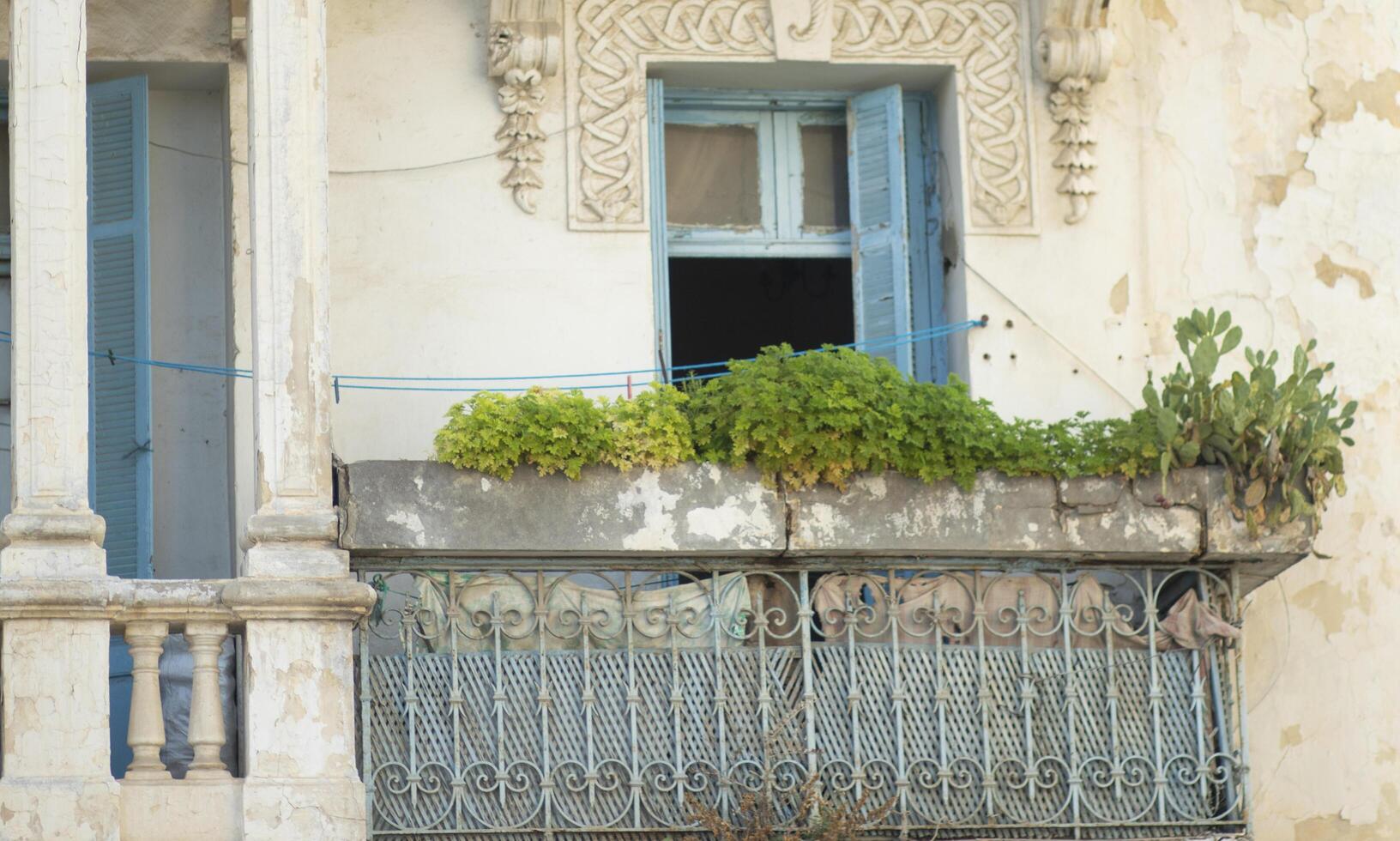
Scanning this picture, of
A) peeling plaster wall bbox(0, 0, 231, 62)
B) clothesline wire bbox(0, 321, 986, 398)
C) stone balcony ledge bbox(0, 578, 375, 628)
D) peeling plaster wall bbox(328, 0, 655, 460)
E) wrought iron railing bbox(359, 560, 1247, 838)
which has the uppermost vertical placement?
peeling plaster wall bbox(0, 0, 231, 62)

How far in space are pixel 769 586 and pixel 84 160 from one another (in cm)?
291

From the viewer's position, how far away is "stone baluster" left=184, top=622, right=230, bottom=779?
7633 mm

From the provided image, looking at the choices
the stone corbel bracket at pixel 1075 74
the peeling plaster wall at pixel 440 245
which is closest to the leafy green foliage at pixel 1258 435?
the stone corbel bracket at pixel 1075 74

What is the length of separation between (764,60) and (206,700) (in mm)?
3718

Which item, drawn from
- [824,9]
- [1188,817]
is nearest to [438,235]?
[824,9]

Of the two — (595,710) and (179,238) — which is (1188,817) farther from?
(179,238)

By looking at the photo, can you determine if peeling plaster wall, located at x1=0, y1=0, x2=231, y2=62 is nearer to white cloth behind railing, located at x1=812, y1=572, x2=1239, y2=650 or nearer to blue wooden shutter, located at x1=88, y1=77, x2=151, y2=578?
blue wooden shutter, located at x1=88, y1=77, x2=151, y2=578

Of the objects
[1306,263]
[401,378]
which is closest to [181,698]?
[401,378]

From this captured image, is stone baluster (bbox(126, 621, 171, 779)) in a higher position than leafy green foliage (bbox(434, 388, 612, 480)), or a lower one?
lower

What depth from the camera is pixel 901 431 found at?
27.3 feet

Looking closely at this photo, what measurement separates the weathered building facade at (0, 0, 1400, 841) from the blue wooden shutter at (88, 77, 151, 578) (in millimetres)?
14

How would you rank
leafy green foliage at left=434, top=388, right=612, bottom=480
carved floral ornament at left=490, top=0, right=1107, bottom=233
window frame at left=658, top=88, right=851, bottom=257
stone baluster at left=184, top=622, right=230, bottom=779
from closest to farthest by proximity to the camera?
1. stone baluster at left=184, top=622, right=230, bottom=779
2. leafy green foliage at left=434, top=388, right=612, bottom=480
3. carved floral ornament at left=490, top=0, right=1107, bottom=233
4. window frame at left=658, top=88, right=851, bottom=257

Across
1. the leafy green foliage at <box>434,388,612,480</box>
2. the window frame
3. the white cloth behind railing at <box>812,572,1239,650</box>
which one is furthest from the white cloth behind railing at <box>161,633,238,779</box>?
the window frame

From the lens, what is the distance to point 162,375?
9516 mm
